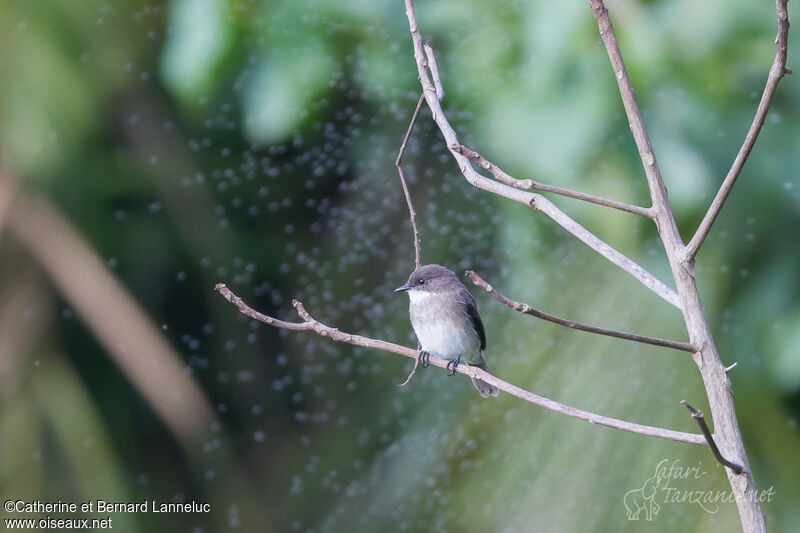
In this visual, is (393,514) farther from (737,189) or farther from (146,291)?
(737,189)

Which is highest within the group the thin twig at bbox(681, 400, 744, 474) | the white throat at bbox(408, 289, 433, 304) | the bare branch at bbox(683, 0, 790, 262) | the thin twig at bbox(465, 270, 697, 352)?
the white throat at bbox(408, 289, 433, 304)

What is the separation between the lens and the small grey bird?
3621 mm

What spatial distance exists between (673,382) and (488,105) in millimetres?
1397

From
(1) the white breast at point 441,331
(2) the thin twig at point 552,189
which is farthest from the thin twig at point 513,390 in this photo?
(1) the white breast at point 441,331

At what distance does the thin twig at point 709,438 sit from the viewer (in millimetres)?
1146

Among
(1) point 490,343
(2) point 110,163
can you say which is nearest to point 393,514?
(1) point 490,343

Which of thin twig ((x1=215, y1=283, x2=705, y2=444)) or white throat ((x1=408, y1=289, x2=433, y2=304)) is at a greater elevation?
white throat ((x1=408, y1=289, x2=433, y2=304))

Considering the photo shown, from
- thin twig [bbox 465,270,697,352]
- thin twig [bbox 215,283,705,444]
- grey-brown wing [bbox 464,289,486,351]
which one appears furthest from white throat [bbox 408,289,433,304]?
thin twig [bbox 465,270,697,352]

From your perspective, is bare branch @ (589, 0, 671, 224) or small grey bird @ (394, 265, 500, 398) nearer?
bare branch @ (589, 0, 671, 224)

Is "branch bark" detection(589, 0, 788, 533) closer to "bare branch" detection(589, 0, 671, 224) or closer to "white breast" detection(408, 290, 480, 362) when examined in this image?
"bare branch" detection(589, 0, 671, 224)

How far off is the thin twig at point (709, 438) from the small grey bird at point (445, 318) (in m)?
2.25

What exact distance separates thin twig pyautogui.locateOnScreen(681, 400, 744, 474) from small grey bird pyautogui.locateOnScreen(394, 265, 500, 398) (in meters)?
2.25

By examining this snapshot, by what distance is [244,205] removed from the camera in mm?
4773

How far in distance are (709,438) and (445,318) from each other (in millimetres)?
2457
